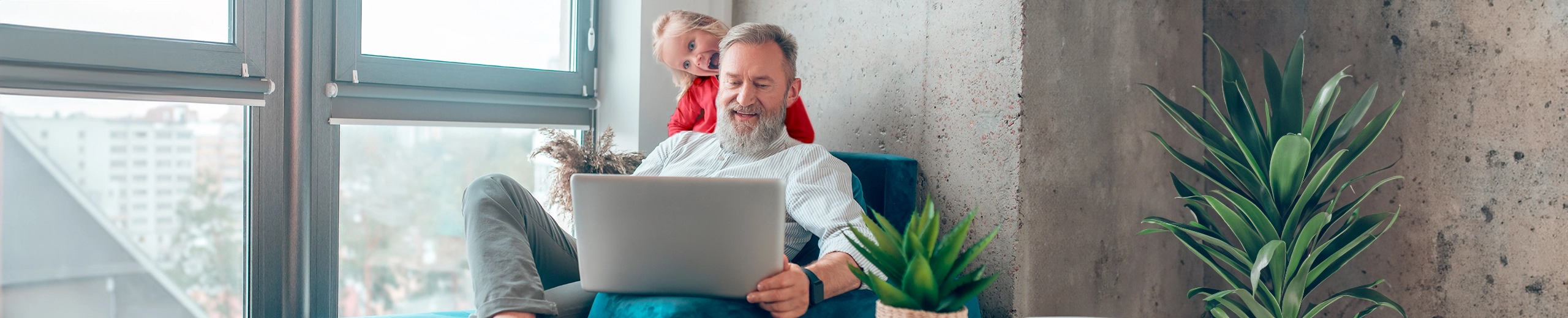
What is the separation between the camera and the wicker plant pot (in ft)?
3.28

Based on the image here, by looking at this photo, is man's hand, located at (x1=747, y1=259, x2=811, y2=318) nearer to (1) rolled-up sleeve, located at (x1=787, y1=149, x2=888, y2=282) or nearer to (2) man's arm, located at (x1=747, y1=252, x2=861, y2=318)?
(2) man's arm, located at (x1=747, y1=252, x2=861, y2=318)

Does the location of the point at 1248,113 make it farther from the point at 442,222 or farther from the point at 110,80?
the point at 110,80

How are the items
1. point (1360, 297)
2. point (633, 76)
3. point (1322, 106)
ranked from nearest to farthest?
point (1322, 106)
point (1360, 297)
point (633, 76)

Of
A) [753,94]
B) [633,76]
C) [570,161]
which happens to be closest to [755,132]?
[753,94]

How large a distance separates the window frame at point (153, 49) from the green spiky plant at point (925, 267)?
1901 millimetres

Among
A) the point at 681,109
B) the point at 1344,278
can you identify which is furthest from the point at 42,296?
the point at 1344,278

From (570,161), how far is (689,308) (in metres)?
1.03

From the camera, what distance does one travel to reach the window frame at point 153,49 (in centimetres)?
187

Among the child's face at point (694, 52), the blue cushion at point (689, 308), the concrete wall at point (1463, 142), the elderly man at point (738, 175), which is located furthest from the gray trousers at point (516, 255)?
the concrete wall at point (1463, 142)

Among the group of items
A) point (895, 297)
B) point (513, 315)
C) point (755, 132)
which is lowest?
point (513, 315)

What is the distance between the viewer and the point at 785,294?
1289mm

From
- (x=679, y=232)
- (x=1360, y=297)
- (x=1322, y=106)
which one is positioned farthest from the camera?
(x=1360, y=297)

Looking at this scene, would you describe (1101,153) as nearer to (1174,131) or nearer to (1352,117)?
(1174,131)

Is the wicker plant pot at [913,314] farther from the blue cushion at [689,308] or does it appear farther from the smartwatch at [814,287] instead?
the smartwatch at [814,287]
